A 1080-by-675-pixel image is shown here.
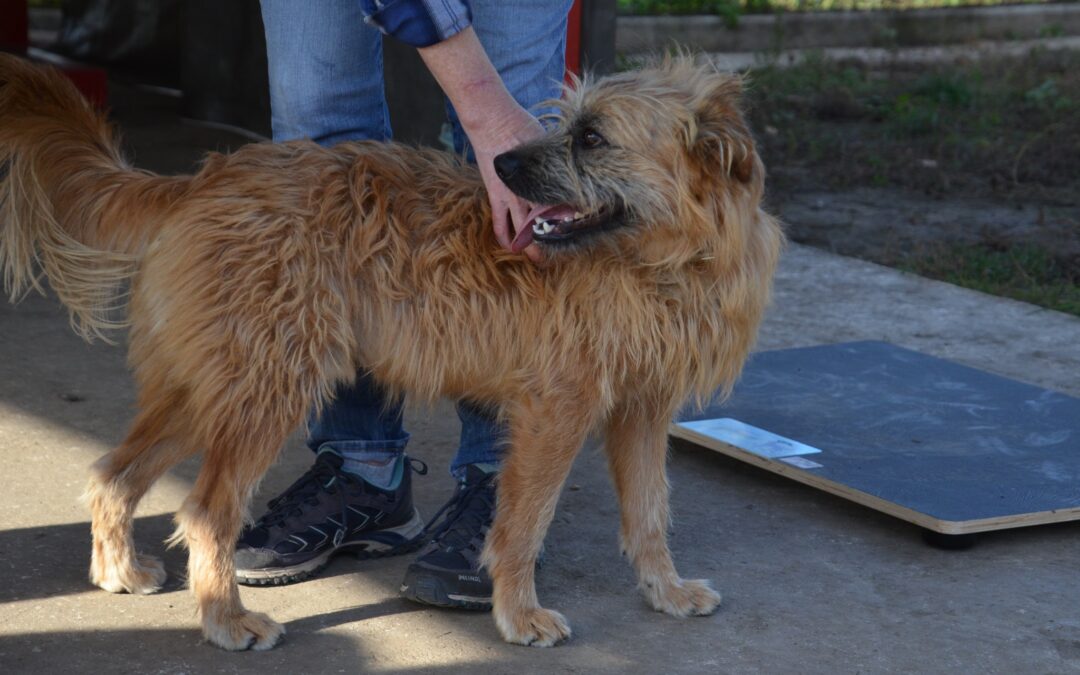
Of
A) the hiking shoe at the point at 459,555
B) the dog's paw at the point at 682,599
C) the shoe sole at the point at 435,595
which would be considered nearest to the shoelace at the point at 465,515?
the hiking shoe at the point at 459,555

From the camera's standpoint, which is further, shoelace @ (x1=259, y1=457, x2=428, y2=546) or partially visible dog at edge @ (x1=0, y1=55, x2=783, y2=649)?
shoelace @ (x1=259, y1=457, x2=428, y2=546)

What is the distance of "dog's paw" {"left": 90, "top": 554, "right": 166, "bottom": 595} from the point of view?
3.12m

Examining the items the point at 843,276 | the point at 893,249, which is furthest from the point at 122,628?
the point at 893,249

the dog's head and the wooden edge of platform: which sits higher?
the dog's head

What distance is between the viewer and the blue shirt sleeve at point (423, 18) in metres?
2.97

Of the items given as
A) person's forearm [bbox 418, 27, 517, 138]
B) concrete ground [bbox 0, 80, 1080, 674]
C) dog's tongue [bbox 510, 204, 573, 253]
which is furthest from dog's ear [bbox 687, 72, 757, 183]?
concrete ground [bbox 0, 80, 1080, 674]

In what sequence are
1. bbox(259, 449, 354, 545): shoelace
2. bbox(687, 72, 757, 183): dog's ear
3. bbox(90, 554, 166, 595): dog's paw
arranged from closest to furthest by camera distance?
bbox(687, 72, 757, 183): dog's ear
bbox(90, 554, 166, 595): dog's paw
bbox(259, 449, 354, 545): shoelace

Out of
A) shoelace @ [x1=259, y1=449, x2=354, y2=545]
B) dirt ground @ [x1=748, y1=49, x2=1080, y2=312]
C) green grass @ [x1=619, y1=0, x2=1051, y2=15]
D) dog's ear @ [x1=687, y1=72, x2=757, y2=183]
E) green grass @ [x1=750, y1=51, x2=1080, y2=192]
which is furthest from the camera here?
green grass @ [x1=619, y1=0, x2=1051, y2=15]

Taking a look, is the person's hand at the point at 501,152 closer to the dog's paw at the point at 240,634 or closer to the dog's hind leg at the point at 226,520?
the dog's hind leg at the point at 226,520

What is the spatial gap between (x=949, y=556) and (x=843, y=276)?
113 inches

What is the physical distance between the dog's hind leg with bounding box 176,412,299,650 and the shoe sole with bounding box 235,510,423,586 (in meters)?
0.30

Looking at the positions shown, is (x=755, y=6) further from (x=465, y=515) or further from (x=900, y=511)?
(x=465, y=515)

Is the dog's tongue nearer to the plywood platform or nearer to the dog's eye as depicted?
the dog's eye

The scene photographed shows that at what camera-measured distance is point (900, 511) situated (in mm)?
3535
